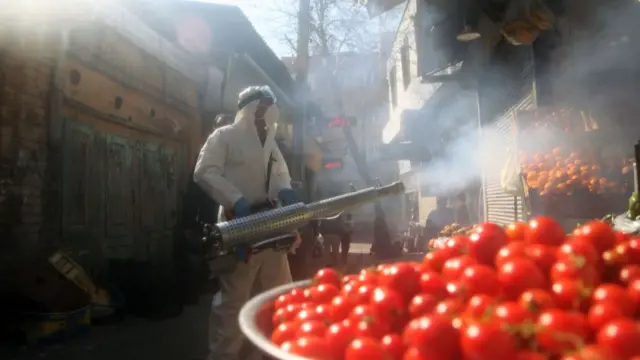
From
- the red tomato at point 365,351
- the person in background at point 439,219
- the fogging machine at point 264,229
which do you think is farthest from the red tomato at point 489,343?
the person in background at point 439,219

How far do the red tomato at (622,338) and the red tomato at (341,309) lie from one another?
746mm

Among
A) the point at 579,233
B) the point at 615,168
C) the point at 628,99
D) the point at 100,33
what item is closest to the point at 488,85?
the point at 628,99

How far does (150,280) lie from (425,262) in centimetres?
488

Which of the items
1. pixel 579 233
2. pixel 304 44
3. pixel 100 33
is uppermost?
pixel 304 44

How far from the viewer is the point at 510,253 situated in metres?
1.55

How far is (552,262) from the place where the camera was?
1.54m

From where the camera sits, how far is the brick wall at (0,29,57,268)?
479 cm

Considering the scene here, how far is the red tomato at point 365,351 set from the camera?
1.23 meters

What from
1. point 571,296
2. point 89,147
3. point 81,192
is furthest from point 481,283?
point 89,147

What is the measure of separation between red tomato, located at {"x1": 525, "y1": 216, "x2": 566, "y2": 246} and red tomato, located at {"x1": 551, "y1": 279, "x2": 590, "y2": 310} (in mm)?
383

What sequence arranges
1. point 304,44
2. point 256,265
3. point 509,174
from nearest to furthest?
point 256,265
point 509,174
point 304,44

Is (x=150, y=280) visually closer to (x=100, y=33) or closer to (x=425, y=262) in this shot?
(x=100, y=33)

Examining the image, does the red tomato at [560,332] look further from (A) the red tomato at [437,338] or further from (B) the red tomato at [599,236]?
(B) the red tomato at [599,236]

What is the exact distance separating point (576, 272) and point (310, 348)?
2.53ft
